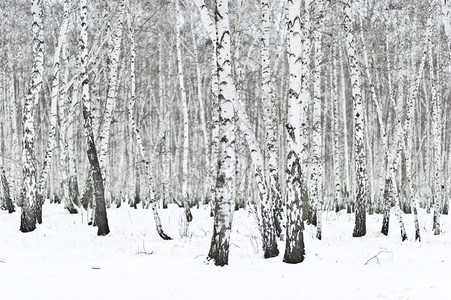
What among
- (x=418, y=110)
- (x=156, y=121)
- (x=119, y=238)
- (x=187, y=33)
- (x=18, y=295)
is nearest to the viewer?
(x=18, y=295)

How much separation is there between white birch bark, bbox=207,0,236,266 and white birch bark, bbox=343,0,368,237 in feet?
17.1

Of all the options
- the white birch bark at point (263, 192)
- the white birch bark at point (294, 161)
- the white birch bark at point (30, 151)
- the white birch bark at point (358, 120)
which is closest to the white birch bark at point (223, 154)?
the white birch bark at point (263, 192)

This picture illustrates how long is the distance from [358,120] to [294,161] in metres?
5.00

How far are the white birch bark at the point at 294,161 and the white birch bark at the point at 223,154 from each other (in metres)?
0.92

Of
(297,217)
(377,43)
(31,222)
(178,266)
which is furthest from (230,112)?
(377,43)

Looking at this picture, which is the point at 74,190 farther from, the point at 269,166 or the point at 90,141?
the point at 269,166

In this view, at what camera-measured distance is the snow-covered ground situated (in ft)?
17.1

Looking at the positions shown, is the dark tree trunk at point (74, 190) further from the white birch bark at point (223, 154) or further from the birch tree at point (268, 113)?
the white birch bark at point (223, 154)

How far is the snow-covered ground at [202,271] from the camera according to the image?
5211 millimetres

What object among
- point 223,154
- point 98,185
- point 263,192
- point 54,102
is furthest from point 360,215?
point 54,102

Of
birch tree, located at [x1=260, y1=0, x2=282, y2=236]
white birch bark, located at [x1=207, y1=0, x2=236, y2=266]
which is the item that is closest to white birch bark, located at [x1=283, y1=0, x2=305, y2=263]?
white birch bark, located at [x1=207, y1=0, x2=236, y2=266]

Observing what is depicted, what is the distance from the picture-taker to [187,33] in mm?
23297

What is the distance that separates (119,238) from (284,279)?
5811 millimetres

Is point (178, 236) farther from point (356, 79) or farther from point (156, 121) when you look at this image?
point (156, 121)
